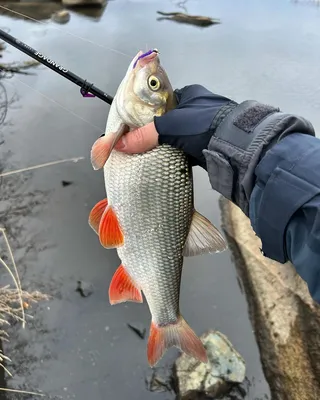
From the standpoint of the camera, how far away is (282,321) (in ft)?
11.3

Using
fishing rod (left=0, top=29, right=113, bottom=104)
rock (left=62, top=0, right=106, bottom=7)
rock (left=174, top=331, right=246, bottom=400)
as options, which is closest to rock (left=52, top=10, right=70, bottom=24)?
rock (left=62, top=0, right=106, bottom=7)

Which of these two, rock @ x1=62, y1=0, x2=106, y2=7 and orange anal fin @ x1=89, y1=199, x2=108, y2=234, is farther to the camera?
rock @ x1=62, y1=0, x2=106, y2=7

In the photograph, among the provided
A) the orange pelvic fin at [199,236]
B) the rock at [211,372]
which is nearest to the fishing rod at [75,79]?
the orange pelvic fin at [199,236]

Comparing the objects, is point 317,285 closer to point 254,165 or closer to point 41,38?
point 254,165

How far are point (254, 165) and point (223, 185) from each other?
7.5 inches

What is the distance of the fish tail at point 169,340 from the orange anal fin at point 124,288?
19cm

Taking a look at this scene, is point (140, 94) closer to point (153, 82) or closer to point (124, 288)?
point (153, 82)

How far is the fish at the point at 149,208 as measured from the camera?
5.96 feet

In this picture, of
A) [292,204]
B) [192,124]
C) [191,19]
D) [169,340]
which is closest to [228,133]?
[192,124]

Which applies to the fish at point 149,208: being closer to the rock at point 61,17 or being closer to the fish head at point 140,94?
the fish head at point 140,94

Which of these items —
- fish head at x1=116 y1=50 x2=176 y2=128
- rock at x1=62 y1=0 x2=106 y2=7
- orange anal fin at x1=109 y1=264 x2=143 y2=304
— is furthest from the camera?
rock at x1=62 y1=0 x2=106 y2=7

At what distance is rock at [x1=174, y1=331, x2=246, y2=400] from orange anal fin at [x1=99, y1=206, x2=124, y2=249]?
1.62 metres

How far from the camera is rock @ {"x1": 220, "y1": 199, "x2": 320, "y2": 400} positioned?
10.4ft

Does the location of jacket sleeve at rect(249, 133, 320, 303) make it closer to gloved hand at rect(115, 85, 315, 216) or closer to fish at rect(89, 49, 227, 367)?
gloved hand at rect(115, 85, 315, 216)
